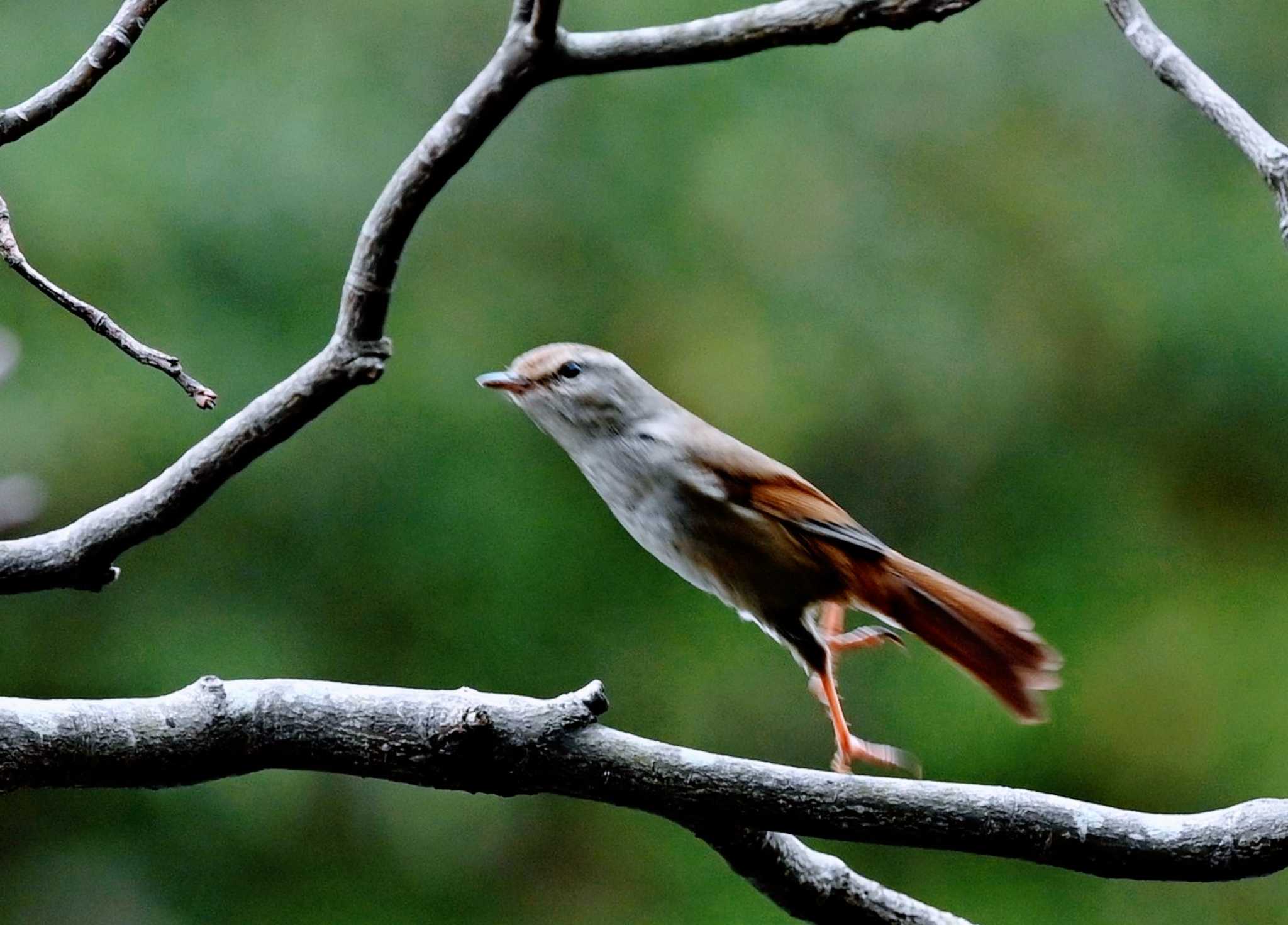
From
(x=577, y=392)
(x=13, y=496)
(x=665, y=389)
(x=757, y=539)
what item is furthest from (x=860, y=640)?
(x=665, y=389)

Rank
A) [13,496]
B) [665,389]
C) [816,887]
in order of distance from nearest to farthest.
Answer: [816,887]
[13,496]
[665,389]

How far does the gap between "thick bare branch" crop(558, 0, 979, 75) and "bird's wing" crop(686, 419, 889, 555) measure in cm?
28

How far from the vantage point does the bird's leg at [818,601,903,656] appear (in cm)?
117

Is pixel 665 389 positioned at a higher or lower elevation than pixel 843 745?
higher

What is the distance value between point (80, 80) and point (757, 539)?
0.57m

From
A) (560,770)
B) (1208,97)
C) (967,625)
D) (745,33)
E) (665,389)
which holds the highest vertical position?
(665,389)

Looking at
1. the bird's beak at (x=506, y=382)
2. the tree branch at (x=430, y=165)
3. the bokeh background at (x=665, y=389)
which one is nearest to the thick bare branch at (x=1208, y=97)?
the tree branch at (x=430, y=165)

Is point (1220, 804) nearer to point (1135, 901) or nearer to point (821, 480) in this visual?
point (1135, 901)

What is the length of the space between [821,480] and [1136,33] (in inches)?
46.6

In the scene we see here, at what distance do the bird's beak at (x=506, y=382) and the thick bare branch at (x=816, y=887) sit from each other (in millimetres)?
337

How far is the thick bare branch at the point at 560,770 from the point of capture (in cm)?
90

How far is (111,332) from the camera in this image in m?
0.85

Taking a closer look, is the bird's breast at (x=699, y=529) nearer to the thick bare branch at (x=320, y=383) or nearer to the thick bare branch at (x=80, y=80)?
the thick bare branch at (x=320, y=383)

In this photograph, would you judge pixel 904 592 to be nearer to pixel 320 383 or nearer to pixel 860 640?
pixel 860 640
